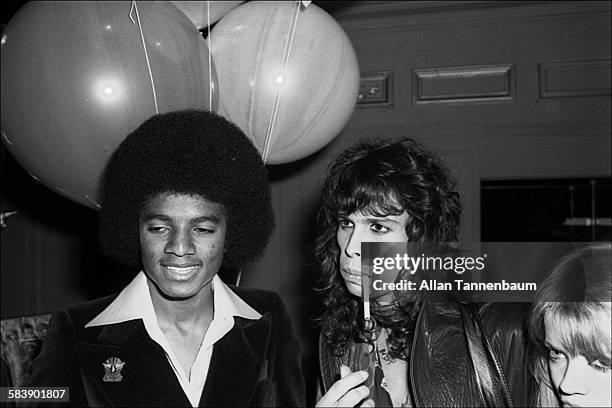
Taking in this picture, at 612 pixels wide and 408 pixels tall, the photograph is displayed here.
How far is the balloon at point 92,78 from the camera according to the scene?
3.52ft

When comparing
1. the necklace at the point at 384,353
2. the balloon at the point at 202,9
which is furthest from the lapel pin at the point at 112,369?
the balloon at the point at 202,9

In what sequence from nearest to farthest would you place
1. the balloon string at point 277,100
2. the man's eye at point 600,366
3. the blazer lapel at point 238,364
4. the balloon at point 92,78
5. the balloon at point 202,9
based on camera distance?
the man's eye at point 600,366
the blazer lapel at point 238,364
the balloon at point 92,78
the balloon string at point 277,100
the balloon at point 202,9

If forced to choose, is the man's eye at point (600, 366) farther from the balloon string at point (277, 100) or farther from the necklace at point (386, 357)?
the balloon string at point (277, 100)

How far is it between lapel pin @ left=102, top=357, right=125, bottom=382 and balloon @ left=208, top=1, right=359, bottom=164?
0.56 meters

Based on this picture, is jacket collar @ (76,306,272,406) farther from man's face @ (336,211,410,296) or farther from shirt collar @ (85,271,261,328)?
man's face @ (336,211,410,296)

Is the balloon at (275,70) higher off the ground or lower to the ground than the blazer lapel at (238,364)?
higher

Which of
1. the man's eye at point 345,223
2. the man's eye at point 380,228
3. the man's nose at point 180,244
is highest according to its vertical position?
the man's eye at point 345,223

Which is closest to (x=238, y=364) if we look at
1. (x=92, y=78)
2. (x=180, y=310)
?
(x=180, y=310)

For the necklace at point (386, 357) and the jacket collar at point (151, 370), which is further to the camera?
the necklace at point (386, 357)

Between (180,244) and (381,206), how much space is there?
0.29 meters

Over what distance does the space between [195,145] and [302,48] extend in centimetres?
49

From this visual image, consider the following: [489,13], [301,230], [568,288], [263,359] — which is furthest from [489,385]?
[489,13]

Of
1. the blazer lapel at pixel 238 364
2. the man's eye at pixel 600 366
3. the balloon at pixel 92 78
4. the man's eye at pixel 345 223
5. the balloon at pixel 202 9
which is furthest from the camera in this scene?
the balloon at pixel 202 9

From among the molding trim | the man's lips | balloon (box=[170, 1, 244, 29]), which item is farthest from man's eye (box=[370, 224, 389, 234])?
the molding trim
